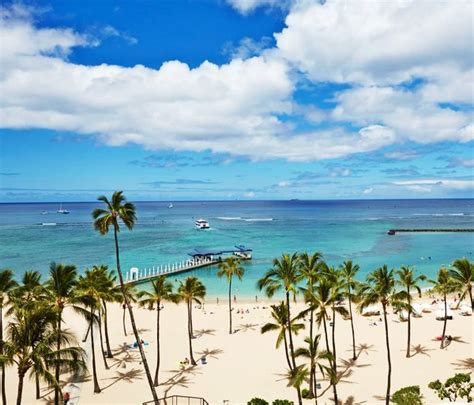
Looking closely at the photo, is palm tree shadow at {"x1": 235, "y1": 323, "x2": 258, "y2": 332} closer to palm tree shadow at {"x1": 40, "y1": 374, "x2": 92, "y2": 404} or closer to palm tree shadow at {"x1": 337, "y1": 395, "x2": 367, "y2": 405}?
palm tree shadow at {"x1": 40, "y1": 374, "x2": 92, "y2": 404}

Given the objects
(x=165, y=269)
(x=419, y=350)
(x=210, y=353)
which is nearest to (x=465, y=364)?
(x=419, y=350)

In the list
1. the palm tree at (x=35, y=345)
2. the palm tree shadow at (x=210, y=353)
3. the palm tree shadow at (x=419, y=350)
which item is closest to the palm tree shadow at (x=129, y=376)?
the palm tree shadow at (x=210, y=353)

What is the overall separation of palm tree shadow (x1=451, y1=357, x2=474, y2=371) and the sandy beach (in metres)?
0.07

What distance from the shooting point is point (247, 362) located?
35.8 metres

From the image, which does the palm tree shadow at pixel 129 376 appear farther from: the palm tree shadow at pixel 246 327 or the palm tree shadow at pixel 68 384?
the palm tree shadow at pixel 246 327

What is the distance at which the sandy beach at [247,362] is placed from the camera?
97.0 feet

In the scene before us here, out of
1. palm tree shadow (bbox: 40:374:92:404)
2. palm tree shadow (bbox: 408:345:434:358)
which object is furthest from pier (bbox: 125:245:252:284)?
palm tree shadow (bbox: 408:345:434:358)

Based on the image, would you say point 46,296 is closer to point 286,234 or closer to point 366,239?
point 366,239

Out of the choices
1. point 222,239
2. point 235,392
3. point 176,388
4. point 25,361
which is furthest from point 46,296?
point 222,239

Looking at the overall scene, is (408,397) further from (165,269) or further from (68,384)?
(165,269)

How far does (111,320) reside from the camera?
164ft

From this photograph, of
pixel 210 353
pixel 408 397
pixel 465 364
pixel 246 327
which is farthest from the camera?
pixel 246 327

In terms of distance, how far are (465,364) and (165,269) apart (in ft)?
204

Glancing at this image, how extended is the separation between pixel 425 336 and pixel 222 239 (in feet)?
332
